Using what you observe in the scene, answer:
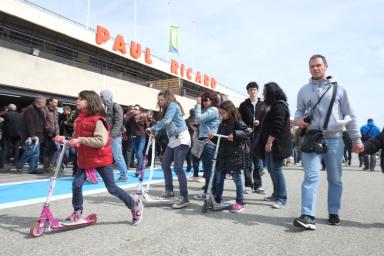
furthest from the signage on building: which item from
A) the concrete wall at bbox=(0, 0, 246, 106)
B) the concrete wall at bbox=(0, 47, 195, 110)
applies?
the concrete wall at bbox=(0, 47, 195, 110)

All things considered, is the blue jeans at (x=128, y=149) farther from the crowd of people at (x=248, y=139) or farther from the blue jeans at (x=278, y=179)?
the blue jeans at (x=278, y=179)

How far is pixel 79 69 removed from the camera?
69.0ft

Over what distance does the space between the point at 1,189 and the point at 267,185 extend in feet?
18.2

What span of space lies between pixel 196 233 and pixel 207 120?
247 cm

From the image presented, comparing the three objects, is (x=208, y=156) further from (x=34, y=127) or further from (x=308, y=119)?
(x=34, y=127)

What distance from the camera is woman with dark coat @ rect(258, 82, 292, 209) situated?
5.73 m

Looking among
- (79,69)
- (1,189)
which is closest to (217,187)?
(1,189)

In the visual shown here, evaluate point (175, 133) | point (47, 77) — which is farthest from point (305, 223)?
point (47, 77)

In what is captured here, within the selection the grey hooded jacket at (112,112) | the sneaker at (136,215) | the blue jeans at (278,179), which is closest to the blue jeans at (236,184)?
the blue jeans at (278,179)

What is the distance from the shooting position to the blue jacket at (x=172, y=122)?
5609 mm

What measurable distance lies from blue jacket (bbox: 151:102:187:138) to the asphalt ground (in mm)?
1171

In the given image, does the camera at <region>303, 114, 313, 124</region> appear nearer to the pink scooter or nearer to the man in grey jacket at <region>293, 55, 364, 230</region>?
the man in grey jacket at <region>293, 55, 364, 230</region>

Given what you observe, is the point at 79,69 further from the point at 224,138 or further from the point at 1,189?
the point at 224,138

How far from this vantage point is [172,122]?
5879mm
